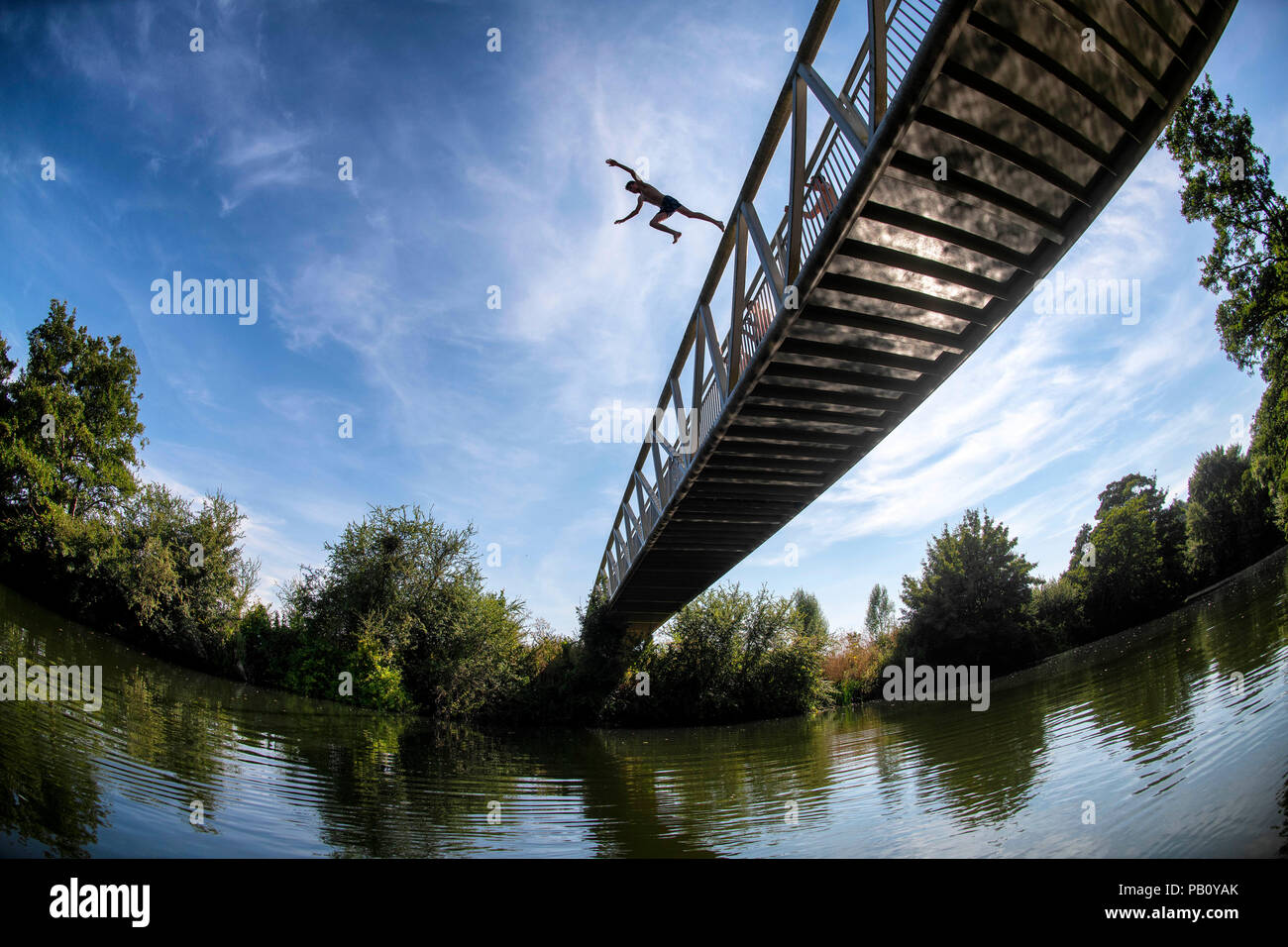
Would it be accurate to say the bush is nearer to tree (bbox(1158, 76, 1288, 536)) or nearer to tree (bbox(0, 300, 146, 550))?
tree (bbox(1158, 76, 1288, 536))

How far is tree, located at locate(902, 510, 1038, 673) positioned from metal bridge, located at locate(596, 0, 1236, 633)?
23.7 metres

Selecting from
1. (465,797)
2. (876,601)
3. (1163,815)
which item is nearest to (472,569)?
(465,797)

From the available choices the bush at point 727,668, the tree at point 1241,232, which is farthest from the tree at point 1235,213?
the bush at point 727,668

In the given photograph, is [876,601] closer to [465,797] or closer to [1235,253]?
[1235,253]

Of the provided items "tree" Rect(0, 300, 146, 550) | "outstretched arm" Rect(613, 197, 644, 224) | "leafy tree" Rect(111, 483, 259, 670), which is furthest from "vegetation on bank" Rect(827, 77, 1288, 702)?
"tree" Rect(0, 300, 146, 550)

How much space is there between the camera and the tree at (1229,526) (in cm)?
3238

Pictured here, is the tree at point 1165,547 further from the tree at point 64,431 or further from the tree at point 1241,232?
the tree at point 64,431

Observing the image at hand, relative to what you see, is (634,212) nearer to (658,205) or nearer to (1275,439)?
(658,205)

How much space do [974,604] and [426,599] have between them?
1108 inches

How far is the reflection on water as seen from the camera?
432 cm

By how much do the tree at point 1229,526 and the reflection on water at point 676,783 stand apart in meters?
27.1

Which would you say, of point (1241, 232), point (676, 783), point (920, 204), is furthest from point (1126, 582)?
point (920, 204)

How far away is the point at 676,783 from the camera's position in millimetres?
9555
